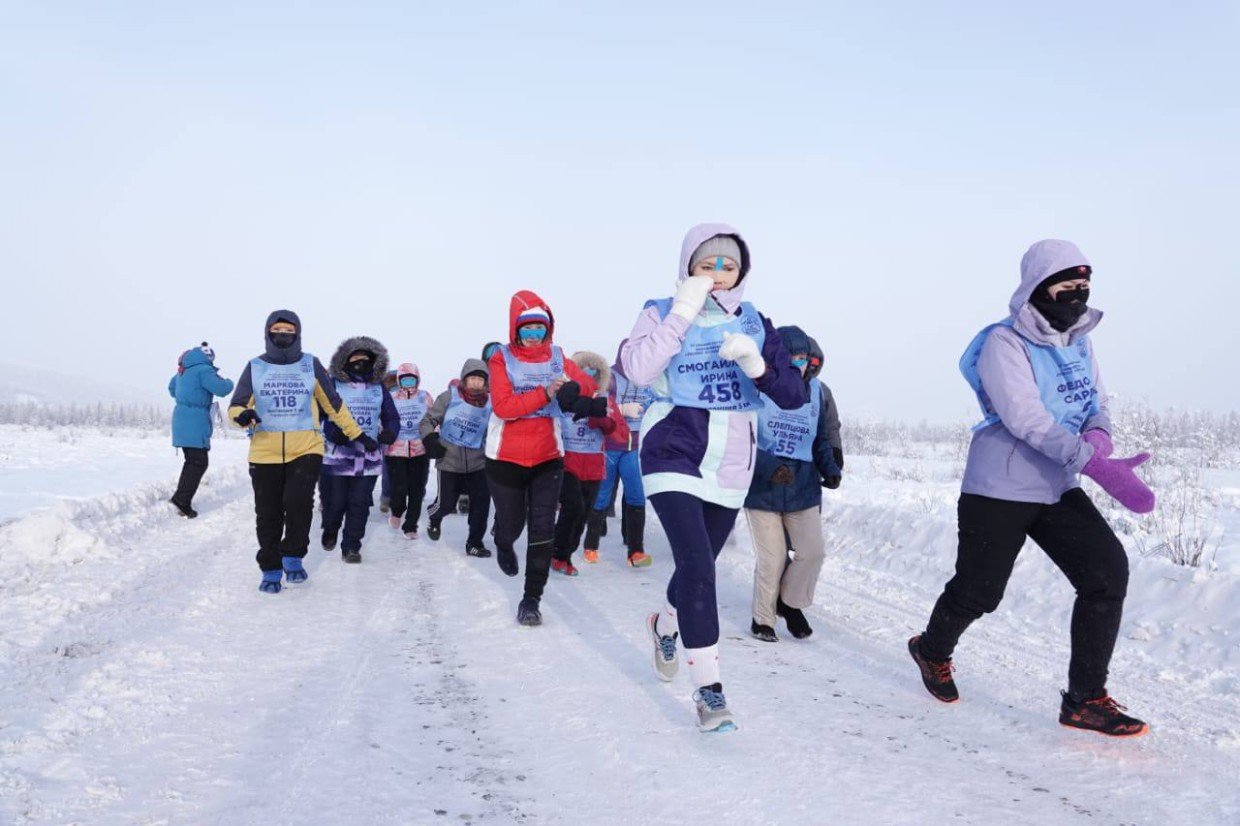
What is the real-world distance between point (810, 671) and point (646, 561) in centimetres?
362

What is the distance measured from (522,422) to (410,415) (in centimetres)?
443

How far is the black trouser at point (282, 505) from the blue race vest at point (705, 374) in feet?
13.1

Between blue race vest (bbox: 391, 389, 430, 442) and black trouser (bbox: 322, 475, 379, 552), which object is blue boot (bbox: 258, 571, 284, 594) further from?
blue race vest (bbox: 391, 389, 430, 442)

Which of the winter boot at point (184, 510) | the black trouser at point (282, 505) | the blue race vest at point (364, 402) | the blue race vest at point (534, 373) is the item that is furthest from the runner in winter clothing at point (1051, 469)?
the winter boot at point (184, 510)

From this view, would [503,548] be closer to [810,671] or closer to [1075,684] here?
[810,671]

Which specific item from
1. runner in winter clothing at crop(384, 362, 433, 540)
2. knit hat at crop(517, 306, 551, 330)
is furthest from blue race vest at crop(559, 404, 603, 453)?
runner in winter clothing at crop(384, 362, 433, 540)

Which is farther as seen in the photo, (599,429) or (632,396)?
(632,396)

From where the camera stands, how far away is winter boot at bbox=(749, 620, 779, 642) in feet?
16.5

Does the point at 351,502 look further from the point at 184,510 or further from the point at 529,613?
the point at 184,510

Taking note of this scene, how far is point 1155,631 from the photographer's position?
508cm

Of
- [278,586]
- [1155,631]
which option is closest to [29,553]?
[278,586]

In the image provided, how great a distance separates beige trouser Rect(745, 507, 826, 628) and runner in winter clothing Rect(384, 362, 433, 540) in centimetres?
533

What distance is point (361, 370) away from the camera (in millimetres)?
8180

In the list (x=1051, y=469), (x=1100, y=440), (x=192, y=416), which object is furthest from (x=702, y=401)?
(x=192, y=416)
